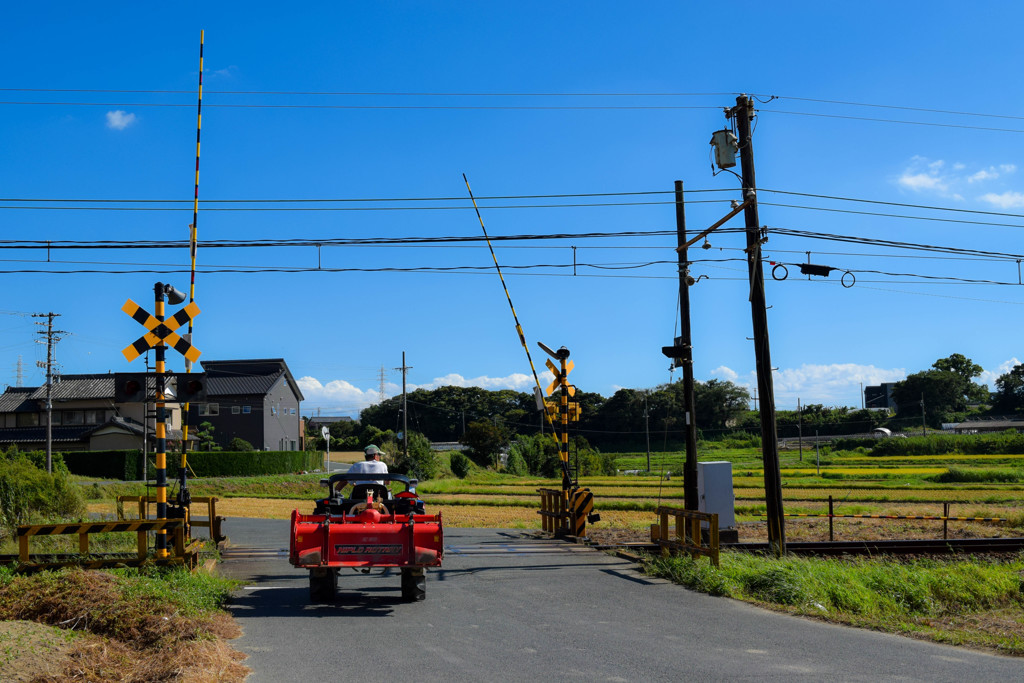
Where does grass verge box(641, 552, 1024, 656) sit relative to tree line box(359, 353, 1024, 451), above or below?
below

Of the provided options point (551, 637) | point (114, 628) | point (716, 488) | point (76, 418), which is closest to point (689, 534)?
point (716, 488)

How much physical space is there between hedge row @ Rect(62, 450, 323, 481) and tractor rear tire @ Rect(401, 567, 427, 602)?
44490 mm

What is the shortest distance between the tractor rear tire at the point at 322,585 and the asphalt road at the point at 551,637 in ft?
0.56

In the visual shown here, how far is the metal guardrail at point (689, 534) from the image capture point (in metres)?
12.9

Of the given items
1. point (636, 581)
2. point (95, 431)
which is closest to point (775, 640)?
point (636, 581)

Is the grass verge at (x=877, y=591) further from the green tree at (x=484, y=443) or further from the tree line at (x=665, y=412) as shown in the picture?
the tree line at (x=665, y=412)

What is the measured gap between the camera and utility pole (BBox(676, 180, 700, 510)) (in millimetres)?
17812

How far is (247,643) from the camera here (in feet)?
28.2

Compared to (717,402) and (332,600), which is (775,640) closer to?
(332,600)

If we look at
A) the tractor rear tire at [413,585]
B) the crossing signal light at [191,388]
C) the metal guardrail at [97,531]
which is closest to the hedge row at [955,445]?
the tractor rear tire at [413,585]

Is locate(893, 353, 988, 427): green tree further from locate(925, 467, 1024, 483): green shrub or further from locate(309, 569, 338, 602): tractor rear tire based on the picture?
locate(309, 569, 338, 602): tractor rear tire

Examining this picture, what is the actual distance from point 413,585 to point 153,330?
531 centimetres

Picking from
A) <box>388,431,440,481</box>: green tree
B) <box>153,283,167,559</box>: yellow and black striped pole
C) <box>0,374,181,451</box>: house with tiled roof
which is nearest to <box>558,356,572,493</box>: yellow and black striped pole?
<box>153,283,167,559</box>: yellow and black striped pole

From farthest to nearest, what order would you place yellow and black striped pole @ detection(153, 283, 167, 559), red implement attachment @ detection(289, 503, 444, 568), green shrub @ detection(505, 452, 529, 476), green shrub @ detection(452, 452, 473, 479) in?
green shrub @ detection(505, 452, 529, 476), green shrub @ detection(452, 452, 473, 479), yellow and black striped pole @ detection(153, 283, 167, 559), red implement attachment @ detection(289, 503, 444, 568)
